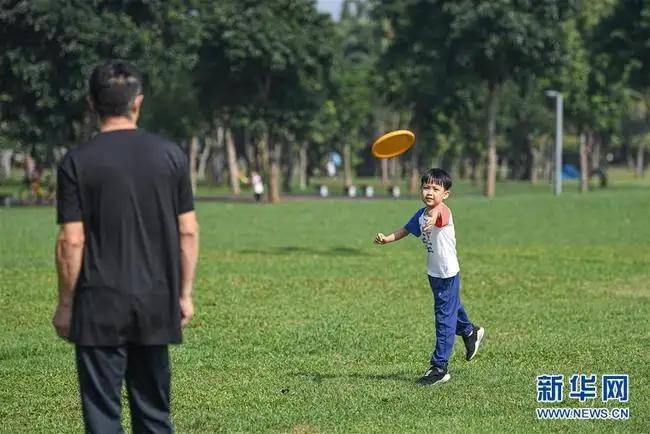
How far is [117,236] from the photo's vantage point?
6008 mm

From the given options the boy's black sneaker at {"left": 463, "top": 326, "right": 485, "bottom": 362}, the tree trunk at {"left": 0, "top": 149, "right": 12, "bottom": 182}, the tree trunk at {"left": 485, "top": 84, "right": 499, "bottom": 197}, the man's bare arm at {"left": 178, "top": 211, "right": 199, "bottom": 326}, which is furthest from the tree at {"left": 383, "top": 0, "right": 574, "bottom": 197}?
the tree trunk at {"left": 0, "top": 149, "right": 12, "bottom": 182}

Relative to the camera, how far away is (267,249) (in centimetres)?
2655

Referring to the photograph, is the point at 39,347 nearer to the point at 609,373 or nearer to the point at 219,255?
the point at 609,373

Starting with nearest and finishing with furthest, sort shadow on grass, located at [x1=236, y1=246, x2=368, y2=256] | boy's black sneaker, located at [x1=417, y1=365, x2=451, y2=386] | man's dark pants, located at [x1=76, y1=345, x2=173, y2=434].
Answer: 1. man's dark pants, located at [x1=76, y1=345, x2=173, y2=434]
2. boy's black sneaker, located at [x1=417, y1=365, x2=451, y2=386]
3. shadow on grass, located at [x1=236, y1=246, x2=368, y2=256]

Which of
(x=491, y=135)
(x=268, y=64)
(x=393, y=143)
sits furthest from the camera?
(x=491, y=135)

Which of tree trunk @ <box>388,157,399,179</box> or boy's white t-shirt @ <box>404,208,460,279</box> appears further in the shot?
tree trunk @ <box>388,157,399,179</box>

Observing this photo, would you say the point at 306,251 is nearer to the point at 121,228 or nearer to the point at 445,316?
the point at 445,316

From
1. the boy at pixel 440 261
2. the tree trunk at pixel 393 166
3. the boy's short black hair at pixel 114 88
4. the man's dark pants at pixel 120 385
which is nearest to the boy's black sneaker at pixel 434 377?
the boy at pixel 440 261

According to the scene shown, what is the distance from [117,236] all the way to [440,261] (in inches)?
184

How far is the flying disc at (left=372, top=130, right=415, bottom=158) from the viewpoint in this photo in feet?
45.0

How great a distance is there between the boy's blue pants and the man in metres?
4.32

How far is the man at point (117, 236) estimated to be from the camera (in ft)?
19.6

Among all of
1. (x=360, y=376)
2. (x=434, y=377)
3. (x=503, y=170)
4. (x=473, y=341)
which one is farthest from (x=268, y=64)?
(x=503, y=170)

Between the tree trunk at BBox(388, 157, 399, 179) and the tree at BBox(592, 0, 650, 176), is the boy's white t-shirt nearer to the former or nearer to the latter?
the tree at BBox(592, 0, 650, 176)
